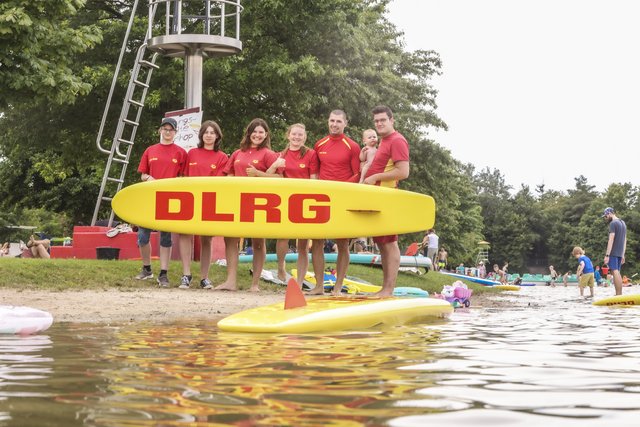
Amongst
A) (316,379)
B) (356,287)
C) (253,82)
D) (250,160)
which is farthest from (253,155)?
(253,82)

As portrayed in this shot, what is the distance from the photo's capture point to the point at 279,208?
9703mm

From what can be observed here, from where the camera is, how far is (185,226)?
999 centimetres

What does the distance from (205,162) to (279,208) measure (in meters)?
1.39

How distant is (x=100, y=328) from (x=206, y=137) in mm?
4631

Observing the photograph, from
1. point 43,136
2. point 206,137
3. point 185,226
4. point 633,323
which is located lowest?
point 633,323

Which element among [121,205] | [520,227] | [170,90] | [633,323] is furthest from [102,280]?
[520,227]

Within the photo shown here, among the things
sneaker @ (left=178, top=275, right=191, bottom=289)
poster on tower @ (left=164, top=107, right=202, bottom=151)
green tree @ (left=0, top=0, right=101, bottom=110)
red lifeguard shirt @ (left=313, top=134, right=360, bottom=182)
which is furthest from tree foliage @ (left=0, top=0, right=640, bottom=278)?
red lifeguard shirt @ (left=313, top=134, right=360, bottom=182)

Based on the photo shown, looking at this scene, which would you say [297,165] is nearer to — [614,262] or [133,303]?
[133,303]

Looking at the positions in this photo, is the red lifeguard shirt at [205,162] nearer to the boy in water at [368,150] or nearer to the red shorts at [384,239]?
the boy in water at [368,150]

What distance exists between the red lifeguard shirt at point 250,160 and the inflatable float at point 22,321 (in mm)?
4404

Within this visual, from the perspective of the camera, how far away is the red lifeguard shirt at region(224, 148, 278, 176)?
1017 centimetres

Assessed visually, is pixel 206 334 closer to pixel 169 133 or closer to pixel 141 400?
pixel 141 400

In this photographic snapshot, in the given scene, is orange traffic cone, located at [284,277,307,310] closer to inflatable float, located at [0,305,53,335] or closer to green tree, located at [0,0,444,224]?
inflatable float, located at [0,305,53,335]

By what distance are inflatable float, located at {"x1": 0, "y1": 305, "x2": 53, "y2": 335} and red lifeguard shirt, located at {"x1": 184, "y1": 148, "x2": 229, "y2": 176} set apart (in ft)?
15.1
